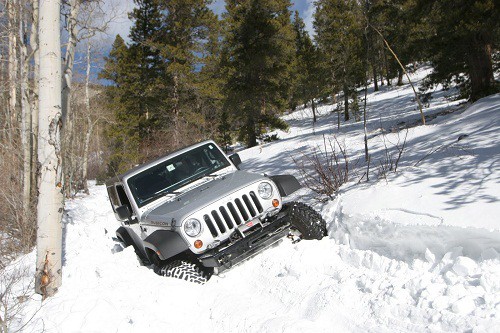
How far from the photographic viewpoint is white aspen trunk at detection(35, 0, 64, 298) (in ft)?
13.6

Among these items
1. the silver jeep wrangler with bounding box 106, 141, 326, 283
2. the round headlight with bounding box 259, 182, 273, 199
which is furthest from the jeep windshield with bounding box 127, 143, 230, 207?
the round headlight with bounding box 259, 182, 273, 199

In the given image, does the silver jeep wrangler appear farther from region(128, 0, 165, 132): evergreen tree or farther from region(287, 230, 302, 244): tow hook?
region(128, 0, 165, 132): evergreen tree

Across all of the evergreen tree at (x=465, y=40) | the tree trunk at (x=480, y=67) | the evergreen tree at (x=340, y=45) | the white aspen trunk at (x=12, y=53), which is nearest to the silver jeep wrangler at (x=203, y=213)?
the white aspen trunk at (x=12, y=53)

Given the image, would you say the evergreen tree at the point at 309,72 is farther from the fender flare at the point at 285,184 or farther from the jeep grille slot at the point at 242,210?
the jeep grille slot at the point at 242,210

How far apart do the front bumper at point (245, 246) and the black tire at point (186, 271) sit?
19 centimetres

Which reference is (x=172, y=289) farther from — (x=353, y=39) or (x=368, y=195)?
(x=353, y=39)

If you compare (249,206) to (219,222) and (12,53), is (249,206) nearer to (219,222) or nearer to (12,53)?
(219,222)

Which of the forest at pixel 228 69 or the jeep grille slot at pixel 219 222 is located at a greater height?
the forest at pixel 228 69

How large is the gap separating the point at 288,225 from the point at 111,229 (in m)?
5.48

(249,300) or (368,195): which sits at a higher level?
(368,195)

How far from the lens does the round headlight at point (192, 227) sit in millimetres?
4449

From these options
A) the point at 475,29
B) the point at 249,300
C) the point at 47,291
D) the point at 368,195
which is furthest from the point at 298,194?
the point at 475,29

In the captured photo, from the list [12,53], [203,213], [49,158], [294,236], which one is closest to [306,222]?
[294,236]

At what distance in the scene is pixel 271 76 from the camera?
21.9 metres
